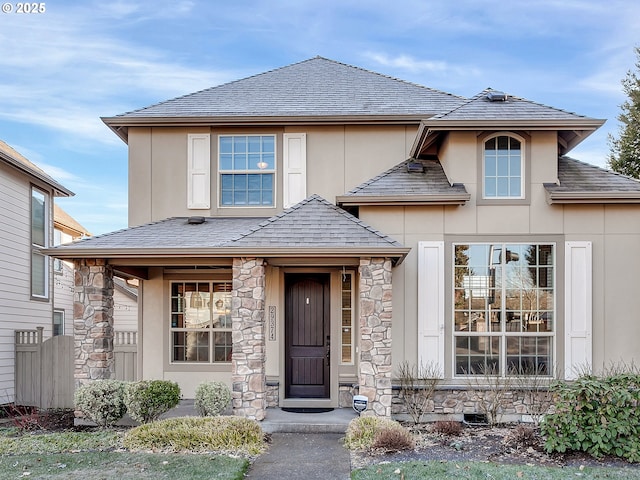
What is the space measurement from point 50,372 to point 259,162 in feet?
18.9

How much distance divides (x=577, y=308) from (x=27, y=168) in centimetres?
1136

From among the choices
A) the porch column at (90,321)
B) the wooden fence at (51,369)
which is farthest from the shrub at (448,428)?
the wooden fence at (51,369)

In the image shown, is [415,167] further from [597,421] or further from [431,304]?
[597,421]

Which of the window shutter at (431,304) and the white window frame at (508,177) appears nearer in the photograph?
the window shutter at (431,304)

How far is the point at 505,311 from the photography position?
8.65 m

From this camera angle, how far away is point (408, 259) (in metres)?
8.77

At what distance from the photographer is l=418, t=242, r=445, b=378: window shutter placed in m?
8.60

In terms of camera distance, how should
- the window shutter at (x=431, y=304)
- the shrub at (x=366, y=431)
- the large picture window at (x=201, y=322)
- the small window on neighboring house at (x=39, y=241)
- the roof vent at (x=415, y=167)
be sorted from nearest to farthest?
the shrub at (x=366, y=431), the window shutter at (x=431, y=304), the roof vent at (x=415, y=167), the large picture window at (x=201, y=322), the small window on neighboring house at (x=39, y=241)

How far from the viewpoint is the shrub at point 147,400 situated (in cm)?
771

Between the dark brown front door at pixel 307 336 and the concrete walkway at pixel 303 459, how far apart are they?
1717mm

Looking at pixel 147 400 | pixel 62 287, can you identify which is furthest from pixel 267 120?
pixel 62 287

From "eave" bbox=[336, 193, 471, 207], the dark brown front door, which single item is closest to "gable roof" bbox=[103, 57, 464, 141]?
"eave" bbox=[336, 193, 471, 207]

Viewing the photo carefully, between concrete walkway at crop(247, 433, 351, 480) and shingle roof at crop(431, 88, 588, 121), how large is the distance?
5.29m

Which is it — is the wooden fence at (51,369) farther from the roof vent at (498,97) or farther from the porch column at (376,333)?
the roof vent at (498,97)
